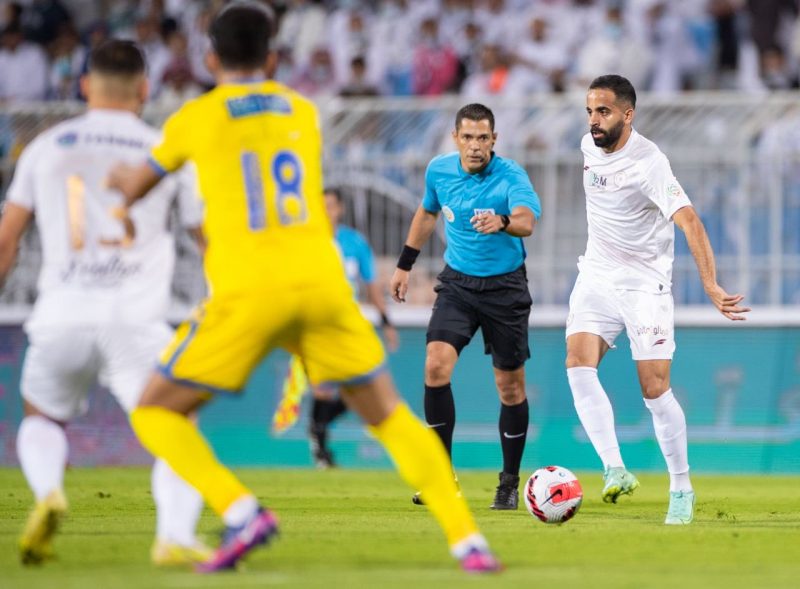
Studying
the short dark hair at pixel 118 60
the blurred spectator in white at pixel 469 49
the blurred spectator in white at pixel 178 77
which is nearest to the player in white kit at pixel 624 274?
the short dark hair at pixel 118 60

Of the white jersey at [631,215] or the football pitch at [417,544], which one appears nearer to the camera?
the football pitch at [417,544]

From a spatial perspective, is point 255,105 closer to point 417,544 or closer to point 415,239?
point 417,544

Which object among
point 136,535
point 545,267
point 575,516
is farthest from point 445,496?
point 545,267

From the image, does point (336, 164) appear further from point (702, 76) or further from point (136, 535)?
point (136, 535)

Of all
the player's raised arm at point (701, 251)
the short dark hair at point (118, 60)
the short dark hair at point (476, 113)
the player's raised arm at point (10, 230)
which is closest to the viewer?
the player's raised arm at point (10, 230)

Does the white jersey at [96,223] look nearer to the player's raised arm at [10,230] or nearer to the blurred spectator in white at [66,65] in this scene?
the player's raised arm at [10,230]

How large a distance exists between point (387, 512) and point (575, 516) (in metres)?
1.23

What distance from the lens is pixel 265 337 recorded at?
6.45m

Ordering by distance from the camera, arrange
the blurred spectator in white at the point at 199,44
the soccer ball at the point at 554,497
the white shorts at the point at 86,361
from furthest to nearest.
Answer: the blurred spectator in white at the point at 199,44 → the soccer ball at the point at 554,497 → the white shorts at the point at 86,361

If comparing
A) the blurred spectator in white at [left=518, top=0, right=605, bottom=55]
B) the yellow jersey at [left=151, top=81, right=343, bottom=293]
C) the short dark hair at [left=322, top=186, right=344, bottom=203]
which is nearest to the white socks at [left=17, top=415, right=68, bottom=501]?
the yellow jersey at [left=151, top=81, right=343, bottom=293]

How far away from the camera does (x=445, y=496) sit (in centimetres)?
653

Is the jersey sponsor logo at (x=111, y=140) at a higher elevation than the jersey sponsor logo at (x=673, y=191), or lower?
higher

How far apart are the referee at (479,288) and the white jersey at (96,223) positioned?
13.4ft

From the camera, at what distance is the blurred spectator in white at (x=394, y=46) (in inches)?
801
